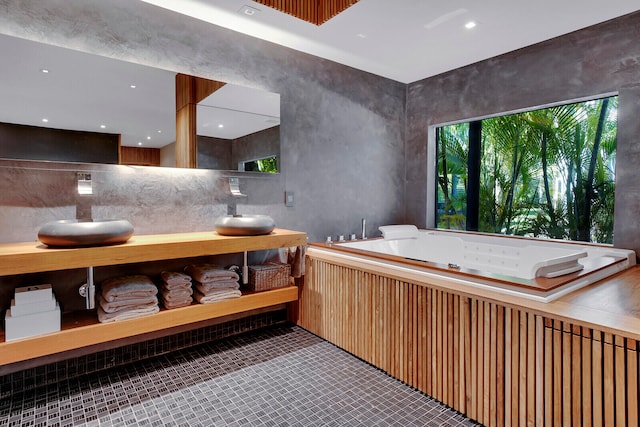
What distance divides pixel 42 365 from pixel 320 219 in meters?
2.23

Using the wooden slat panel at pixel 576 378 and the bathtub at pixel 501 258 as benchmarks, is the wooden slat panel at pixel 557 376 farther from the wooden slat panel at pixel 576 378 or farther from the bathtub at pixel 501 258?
the bathtub at pixel 501 258

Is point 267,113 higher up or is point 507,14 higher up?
point 507,14

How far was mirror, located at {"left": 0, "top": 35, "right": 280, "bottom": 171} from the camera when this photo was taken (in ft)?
6.63

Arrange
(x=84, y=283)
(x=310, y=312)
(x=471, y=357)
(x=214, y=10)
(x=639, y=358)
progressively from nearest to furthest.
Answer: (x=639, y=358) → (x=471, y=357) → (x=84, y=283) → (x=214, y=10) → (x=310, y=312)

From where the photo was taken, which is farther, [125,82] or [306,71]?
[306,71]

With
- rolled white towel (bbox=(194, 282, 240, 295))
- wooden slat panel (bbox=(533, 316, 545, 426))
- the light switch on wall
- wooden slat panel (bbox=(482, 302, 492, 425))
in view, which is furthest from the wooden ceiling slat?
wooden slat panel (bbox=(533, 316, 545, 426))

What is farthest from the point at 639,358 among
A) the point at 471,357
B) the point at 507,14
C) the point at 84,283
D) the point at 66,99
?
the point at 66,99

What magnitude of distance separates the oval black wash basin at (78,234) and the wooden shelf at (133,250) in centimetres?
4

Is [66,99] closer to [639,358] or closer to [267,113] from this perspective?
[267,113]

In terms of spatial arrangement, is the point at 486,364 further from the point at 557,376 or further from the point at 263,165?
the point at 263,165

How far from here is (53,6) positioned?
208 cm

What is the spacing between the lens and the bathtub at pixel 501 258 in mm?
1756

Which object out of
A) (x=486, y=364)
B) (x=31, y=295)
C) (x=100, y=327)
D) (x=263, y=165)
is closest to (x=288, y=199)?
(x=263, y=165)

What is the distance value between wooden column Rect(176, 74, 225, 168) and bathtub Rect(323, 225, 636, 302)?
131cm
